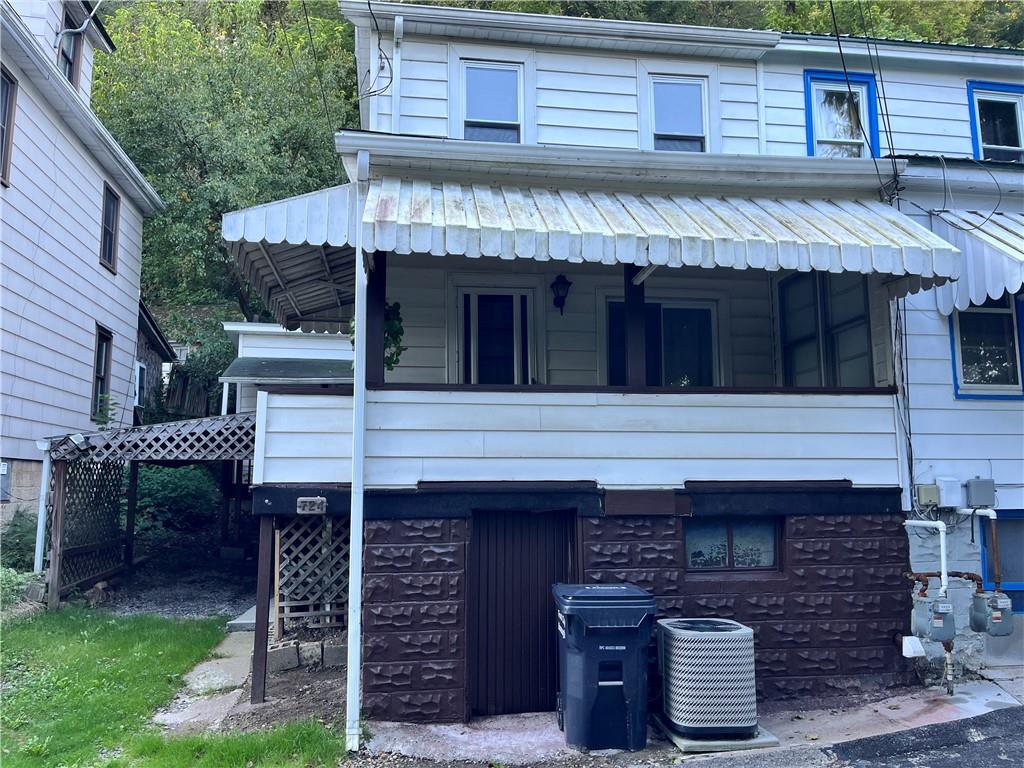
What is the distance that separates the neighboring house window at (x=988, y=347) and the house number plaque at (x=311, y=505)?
6565 mm

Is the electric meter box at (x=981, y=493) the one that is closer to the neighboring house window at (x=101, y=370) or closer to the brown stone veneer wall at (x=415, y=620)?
the brown stone veneer wall at (x=415, y=620)

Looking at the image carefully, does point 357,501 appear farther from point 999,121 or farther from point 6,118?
point 999,121

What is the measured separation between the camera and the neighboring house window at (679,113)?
9.06 meters

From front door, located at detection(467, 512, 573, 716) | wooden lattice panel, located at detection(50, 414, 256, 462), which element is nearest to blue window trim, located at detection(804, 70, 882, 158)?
front door, located at detection(467, 512, 573, 716)

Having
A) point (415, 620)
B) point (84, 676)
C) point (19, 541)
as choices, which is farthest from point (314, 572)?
point (19, 541)

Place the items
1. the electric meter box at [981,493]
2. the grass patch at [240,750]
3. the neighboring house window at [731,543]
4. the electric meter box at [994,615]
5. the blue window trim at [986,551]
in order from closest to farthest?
the grass patch at [240,750] → the electric meter box at [994,615] → the neighboring house window at [731,543] → the electric meter box at [981,493] → the blue window trim at [986,551]

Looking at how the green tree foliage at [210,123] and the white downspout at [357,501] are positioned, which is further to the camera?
the green tree foliage at [210,123]

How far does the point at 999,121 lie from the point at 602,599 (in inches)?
323

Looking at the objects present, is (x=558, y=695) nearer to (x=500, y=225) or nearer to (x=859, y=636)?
(x=859, y=636)

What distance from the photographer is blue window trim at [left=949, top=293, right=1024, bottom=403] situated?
766 centimetres

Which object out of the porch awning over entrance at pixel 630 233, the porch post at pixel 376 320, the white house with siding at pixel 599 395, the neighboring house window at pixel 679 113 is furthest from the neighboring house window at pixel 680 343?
the porch post at pixel 376 320

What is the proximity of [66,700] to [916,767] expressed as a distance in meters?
7.00

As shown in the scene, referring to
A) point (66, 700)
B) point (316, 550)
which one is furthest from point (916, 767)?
point (66, 700)

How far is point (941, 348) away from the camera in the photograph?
7711 mm
